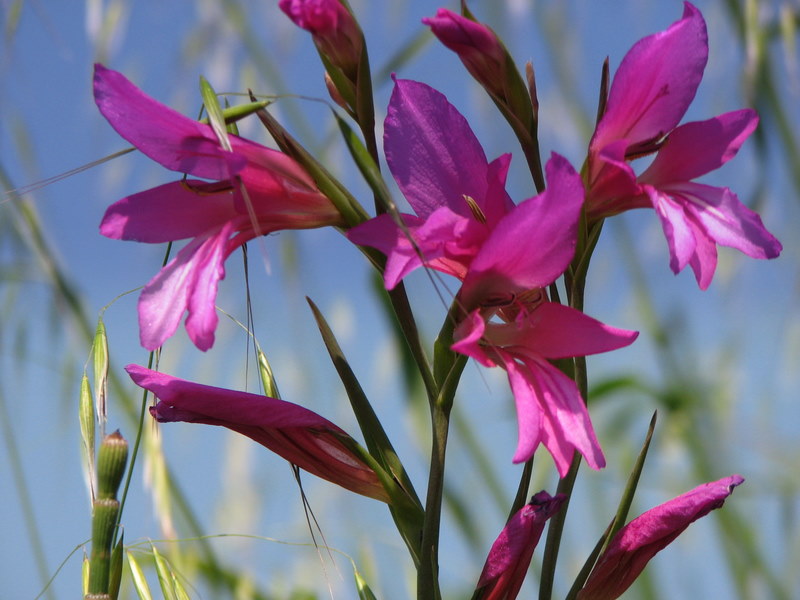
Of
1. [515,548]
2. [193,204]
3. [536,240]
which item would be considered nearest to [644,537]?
[515,548]

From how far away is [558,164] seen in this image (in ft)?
1.27

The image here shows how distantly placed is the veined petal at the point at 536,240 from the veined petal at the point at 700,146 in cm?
11

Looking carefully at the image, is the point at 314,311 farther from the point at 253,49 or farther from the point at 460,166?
the point at 253,49

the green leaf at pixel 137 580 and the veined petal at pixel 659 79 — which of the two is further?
the green leaf at pixel 137 580

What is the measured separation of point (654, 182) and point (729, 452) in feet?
2.82

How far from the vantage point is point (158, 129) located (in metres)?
Result: 0.42

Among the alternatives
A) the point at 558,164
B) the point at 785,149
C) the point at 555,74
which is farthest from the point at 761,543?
the point at 558,164

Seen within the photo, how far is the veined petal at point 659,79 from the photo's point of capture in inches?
18.0

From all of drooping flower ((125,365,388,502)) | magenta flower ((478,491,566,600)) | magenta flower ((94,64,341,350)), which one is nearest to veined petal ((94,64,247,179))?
magenta flower ((94,64,341,350))

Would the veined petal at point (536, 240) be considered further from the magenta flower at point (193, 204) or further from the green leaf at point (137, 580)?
the green leaf at point (137, 580)

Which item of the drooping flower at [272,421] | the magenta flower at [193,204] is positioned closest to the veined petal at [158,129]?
the magenta flower at [193,204]

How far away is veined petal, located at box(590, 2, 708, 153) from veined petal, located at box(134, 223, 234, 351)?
0.68ft

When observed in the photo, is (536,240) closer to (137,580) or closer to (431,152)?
(431,152)

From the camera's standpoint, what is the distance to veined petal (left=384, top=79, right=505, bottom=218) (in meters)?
0.44
